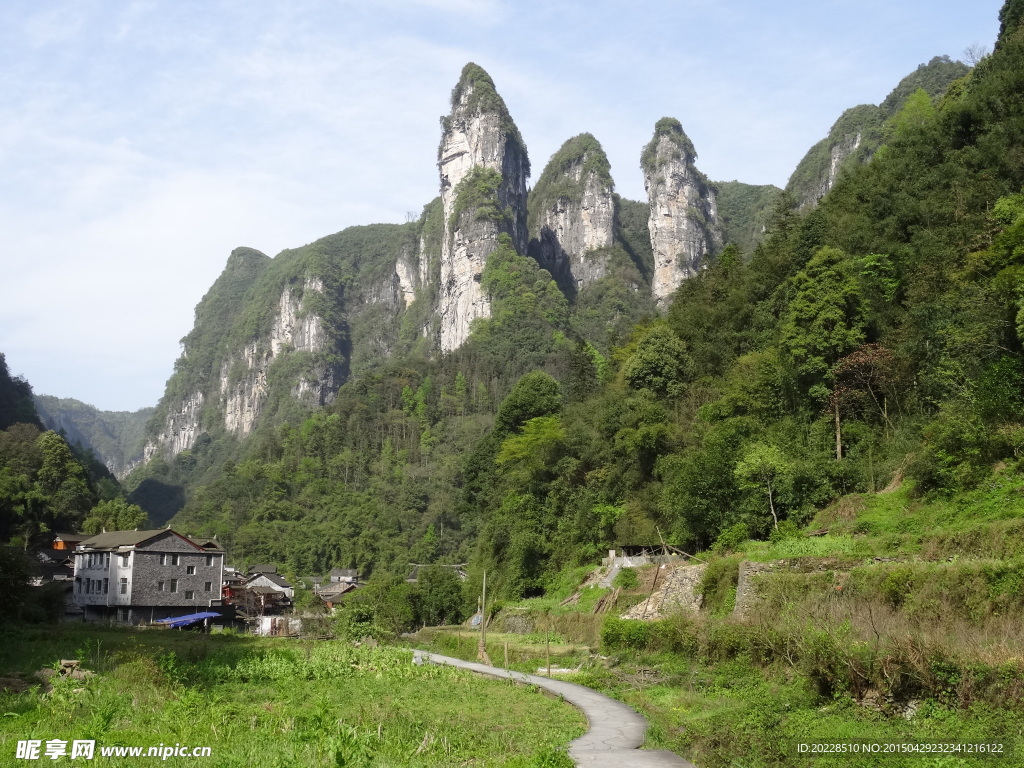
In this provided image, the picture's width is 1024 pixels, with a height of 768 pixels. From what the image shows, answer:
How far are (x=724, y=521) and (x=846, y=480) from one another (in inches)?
175

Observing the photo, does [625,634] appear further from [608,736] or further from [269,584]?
[269,584]

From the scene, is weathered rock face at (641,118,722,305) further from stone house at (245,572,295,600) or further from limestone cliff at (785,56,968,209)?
stone house at (245,572,295,600)

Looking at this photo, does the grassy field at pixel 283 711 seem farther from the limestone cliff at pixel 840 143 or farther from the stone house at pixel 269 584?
the limestone cliff at pixel 840 143

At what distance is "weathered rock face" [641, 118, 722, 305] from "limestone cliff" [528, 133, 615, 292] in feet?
29.5

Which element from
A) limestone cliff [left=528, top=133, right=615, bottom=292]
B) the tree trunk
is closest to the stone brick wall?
the tree trunk

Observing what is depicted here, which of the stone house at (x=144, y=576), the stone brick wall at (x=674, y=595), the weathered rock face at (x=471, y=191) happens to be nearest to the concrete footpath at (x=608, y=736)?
the stone brick wall at (x=674, y=595)

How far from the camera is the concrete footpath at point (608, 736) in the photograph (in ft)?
38.3

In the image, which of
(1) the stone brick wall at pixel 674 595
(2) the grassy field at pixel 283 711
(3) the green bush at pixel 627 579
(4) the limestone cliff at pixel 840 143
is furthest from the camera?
(4) the limestone cliff at pixel 840 143

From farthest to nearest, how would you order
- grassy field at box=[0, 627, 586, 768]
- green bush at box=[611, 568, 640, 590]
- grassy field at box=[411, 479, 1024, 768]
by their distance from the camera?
green bush at box=[611, 568, 640, 590] → grassy field at box=[411, 479, 1024, 768] → grassy field at box=[0, 627, 586, 768]

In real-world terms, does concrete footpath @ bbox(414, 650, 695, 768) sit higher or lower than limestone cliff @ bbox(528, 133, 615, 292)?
lower

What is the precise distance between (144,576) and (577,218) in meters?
129

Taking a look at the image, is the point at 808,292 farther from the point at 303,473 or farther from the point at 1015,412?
the point at 303,473

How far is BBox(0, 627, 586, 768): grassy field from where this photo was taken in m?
11.4

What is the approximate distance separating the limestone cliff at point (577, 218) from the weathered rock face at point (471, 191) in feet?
29.9
